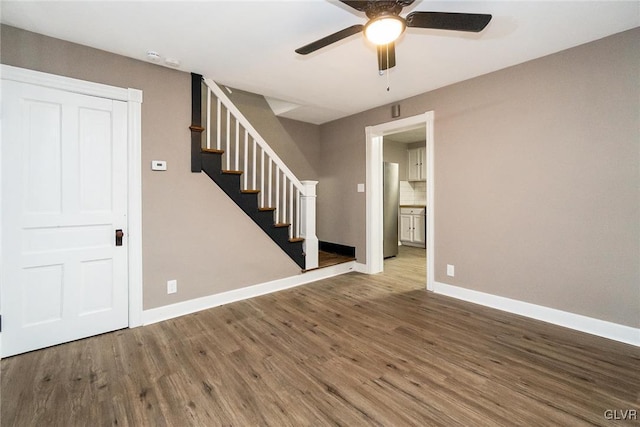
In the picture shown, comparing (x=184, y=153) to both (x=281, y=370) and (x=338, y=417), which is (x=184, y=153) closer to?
(x=281, y=370)

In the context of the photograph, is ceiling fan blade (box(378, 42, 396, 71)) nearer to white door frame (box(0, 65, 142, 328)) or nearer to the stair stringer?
the stair stringer

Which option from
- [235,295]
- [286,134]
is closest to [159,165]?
[235,295]

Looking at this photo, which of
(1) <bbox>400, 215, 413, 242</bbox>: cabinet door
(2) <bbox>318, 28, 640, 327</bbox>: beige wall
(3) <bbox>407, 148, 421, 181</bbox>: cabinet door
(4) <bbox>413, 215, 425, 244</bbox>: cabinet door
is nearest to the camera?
(2) <bbox>318, 28, 640, 327</bbox>: beige wall

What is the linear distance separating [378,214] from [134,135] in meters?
3.25

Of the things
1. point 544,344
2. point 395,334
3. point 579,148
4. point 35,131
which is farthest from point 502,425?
point 35,131

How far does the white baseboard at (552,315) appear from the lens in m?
2.23

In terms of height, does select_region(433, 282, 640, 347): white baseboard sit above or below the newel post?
below

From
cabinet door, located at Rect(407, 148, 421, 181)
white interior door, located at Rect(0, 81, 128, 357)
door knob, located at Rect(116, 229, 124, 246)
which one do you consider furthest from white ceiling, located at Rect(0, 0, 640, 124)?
cabinet door, located at Rect(407, 148, 421, 181)

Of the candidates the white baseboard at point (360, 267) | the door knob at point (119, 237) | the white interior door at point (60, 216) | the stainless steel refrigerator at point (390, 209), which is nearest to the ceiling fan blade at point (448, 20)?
the white interior door at point (60, 216)

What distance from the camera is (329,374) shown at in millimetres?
1868

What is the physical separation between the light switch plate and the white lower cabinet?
17.7ft

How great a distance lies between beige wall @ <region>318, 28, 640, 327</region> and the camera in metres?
2.23

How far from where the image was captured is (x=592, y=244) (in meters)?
2.37

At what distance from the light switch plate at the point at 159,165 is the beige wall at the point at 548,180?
3.04 metres
